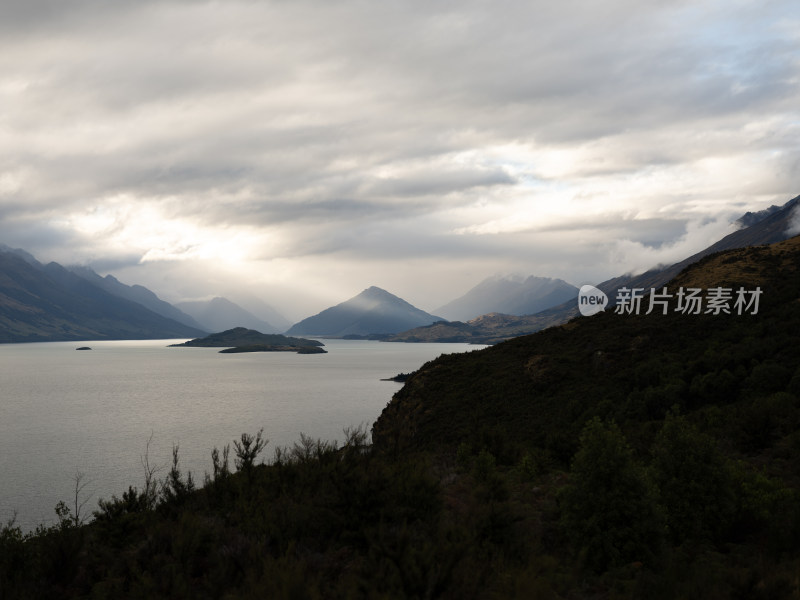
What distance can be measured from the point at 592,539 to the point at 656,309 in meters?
57.7

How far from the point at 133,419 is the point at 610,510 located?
96.6 metres

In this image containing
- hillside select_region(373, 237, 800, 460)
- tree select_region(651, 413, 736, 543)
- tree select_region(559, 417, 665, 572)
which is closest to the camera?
tree select_region(559, 417, 665, 572)

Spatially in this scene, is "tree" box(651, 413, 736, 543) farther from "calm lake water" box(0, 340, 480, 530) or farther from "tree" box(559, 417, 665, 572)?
"calm lake water" box(0, 340, 480, 530)

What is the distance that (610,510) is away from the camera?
12.5 metres

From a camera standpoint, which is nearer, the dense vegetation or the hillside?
the dense vegetation

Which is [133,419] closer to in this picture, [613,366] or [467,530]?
[613,366]

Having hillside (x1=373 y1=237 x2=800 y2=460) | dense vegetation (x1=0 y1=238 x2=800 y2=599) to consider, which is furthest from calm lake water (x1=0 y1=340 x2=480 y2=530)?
hillside (x1=373 y1=237 x2=800 y2=460)

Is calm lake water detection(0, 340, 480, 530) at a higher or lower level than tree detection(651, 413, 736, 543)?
lower

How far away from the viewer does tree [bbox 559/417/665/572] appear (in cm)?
1211

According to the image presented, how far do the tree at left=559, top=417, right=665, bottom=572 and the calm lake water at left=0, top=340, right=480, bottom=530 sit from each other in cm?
2279

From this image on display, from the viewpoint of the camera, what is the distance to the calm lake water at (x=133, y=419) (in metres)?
52.5

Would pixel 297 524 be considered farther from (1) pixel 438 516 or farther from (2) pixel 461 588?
(2) pixel 461 588

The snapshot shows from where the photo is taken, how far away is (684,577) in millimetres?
10594

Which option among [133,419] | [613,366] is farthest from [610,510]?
[133,419]
